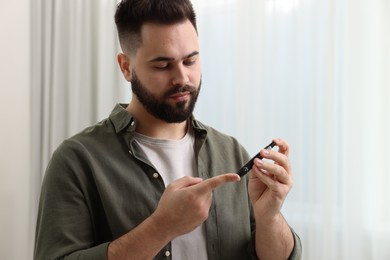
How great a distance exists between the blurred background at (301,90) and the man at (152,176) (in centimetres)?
70

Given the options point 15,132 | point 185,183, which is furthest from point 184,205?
point 15,132

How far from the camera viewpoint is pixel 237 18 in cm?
199

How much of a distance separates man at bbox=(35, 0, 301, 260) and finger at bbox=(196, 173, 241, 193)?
0.16 ft

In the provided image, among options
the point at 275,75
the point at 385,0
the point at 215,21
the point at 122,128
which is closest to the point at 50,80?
the point at 215,21

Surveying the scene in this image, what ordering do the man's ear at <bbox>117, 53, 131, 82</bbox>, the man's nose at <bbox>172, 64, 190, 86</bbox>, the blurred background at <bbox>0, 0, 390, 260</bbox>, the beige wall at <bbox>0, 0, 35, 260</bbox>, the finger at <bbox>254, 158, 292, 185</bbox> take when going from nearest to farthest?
1. the finger at <bbox>254, 158, 292, 185</bbox>
2. the man's nose at <bbox>172, 64, 190, 86</bbox>
3. the man's ear at <bbox>117, 53, 131, 82</bbox>
4. the blurred background at <bbox>0, 0, 390, 260</bbox>
5. the beige wall at <bbox>0, 0, 35, 260</bbox>

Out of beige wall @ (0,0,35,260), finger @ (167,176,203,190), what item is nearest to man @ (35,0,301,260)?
finger @ (167,176,203,190)

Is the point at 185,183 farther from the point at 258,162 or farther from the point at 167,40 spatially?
the point at 167,40

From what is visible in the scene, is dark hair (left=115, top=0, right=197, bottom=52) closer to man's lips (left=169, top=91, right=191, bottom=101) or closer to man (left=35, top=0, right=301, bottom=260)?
man (left=35, top=0, right=301, bottom=260)

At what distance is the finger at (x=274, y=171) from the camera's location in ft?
3.36

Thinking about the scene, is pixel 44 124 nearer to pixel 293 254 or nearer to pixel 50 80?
pixel 50 80

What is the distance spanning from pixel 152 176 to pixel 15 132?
5.45 feet

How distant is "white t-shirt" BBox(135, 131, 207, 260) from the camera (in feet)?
3.71

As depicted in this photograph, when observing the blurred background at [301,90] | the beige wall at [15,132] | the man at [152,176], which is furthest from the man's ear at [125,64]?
the beige wall at [15,132]

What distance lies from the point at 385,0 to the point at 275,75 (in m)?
0.51
